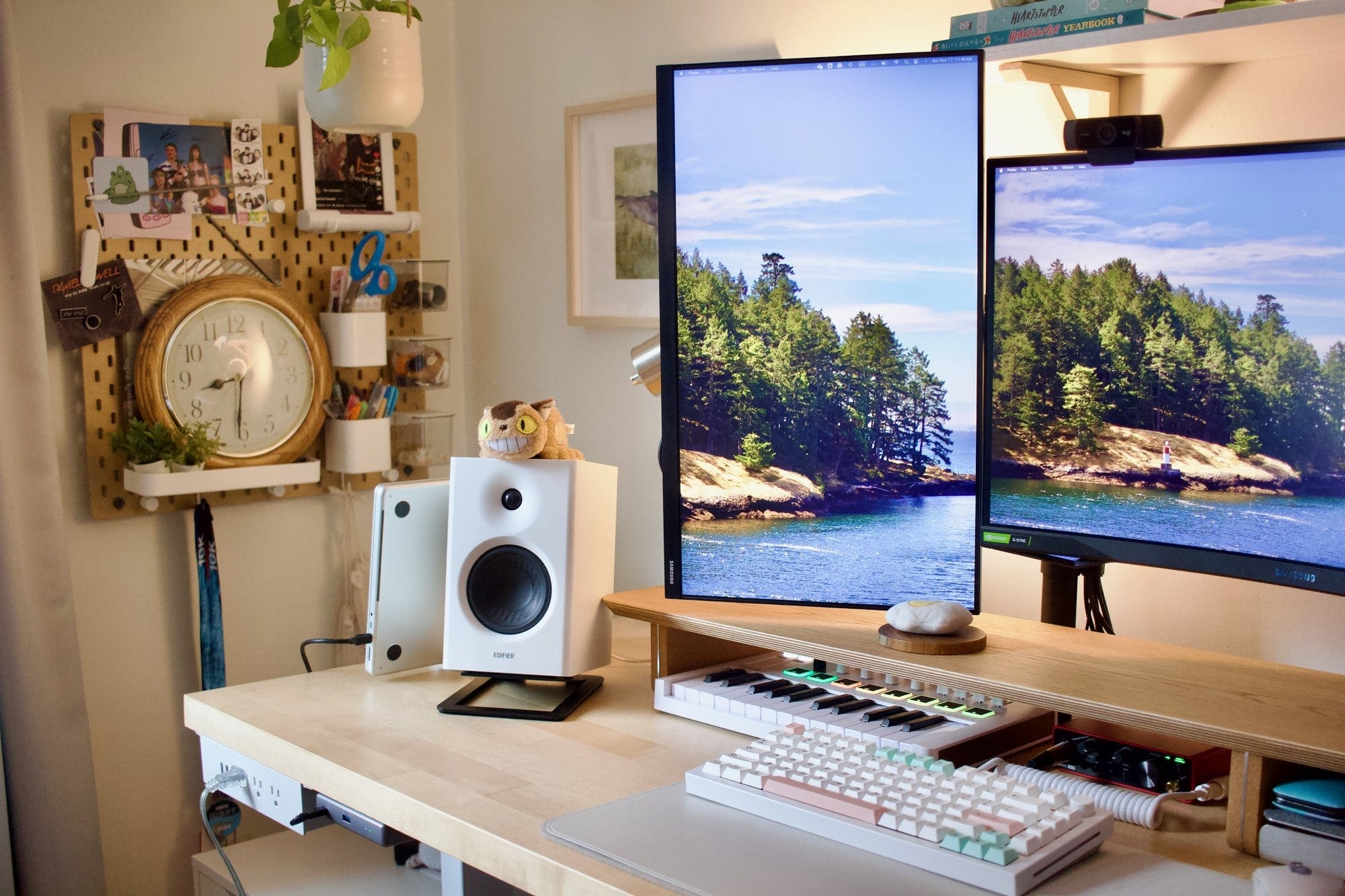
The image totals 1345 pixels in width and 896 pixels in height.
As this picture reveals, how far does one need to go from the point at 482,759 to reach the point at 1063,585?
2.25 ft

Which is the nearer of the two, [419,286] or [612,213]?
[612,213]

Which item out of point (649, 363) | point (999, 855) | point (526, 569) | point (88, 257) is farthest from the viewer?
point (88, 257)

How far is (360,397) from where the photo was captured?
230cm

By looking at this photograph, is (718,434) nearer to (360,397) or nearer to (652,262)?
(652,262)

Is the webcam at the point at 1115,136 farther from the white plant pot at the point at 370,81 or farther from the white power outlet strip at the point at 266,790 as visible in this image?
the white power outlet strip at the point at 266,790

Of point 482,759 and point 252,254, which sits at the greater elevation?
point 252,254

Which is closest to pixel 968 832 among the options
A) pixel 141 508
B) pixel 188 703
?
pixel 188 703

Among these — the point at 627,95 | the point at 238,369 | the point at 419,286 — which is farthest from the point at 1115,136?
the point at 238,369

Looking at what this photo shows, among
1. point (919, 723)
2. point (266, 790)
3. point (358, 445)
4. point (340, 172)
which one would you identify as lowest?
point (266, 790)

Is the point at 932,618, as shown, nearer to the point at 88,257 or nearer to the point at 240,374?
the point at 240,374

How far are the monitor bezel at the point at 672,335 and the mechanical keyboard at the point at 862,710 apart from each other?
0.31ft

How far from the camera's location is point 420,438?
7.59 ft

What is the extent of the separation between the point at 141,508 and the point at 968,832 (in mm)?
1583

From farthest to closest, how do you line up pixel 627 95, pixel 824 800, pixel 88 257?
1. pixel 627 95
2. pixel 88 257
3. pixel 824 800
